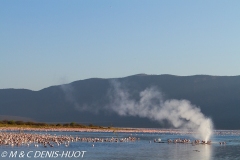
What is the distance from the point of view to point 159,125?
162 meters

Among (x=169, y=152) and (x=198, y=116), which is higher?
(x=198, y=116)

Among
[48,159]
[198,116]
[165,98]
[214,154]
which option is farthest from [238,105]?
[48,159]

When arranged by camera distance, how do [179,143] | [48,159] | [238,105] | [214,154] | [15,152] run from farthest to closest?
[238,105]
[179,143]
[214,154]
[15,152]
[48,159]

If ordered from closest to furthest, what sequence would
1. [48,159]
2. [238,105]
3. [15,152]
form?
[48,159] → [15,152] → [238,105]

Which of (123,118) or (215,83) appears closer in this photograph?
(123,118)

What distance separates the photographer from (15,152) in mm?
41750

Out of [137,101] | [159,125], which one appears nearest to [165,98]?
[137,101]

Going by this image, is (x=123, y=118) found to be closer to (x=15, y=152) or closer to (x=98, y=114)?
(x=98, y=114)

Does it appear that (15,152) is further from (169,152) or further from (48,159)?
(169,152)

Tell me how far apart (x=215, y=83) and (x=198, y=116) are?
433 ft

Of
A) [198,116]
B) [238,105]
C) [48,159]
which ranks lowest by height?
[48,159]

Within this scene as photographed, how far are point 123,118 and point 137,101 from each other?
7669mm

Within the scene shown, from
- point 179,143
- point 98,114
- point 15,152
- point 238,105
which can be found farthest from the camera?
point 98,114

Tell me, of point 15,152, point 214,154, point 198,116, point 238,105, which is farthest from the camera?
point 238,105
